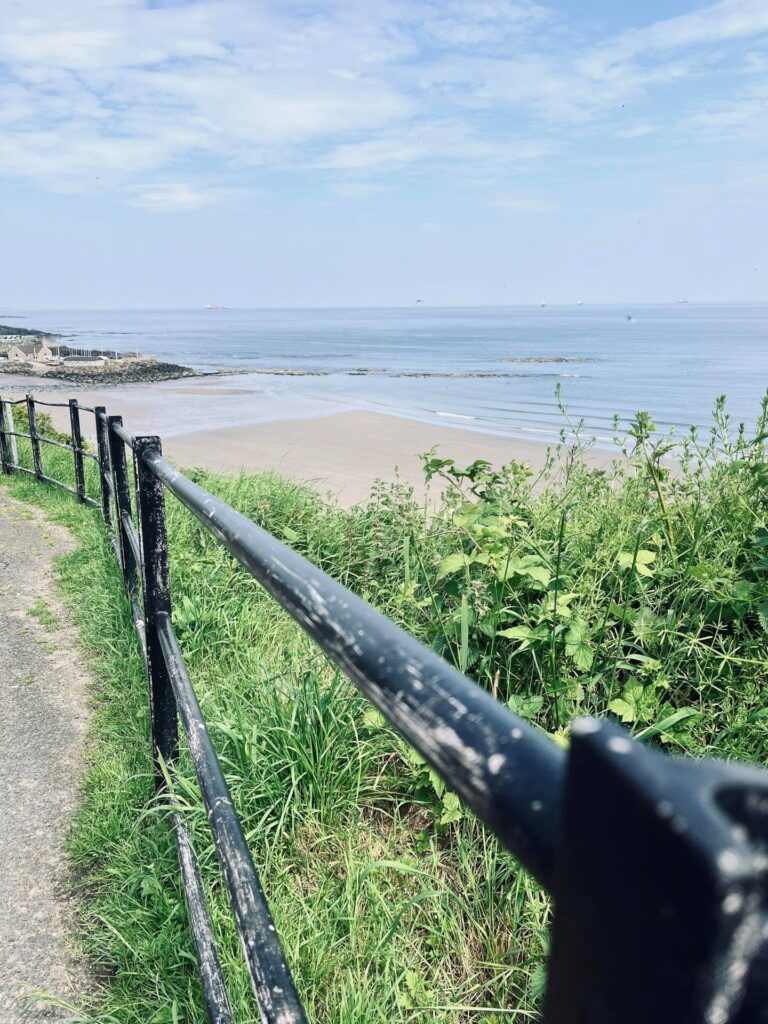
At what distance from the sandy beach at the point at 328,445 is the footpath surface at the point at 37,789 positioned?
31.4ft

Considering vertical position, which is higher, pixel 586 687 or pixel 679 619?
pixel 679 619

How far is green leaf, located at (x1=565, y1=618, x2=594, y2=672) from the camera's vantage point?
2902mm

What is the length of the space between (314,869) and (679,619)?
173cm

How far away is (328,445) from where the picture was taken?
22.0 meters

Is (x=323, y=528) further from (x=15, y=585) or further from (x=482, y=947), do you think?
(x=482, y=947)

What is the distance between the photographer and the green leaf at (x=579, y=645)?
2902 mm

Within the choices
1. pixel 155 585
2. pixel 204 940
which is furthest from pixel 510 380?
pixel 204 940

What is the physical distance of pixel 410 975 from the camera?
2082 mm

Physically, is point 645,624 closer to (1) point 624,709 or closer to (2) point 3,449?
(1) point 624,709

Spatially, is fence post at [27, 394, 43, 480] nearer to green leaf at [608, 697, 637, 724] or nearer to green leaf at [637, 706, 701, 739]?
green leaf at [608, 697, 637, 724]

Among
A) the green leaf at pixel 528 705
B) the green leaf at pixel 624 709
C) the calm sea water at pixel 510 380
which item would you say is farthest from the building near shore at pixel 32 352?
the green leaf at pixel 624 709

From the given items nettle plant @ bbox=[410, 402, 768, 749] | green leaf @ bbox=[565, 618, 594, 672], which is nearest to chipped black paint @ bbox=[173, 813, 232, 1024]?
nettle plant @ bbox=[410, 402, 768, 749]

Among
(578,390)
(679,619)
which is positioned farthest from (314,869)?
(578,390)

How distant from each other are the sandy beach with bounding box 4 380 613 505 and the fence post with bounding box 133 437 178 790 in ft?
38.3
